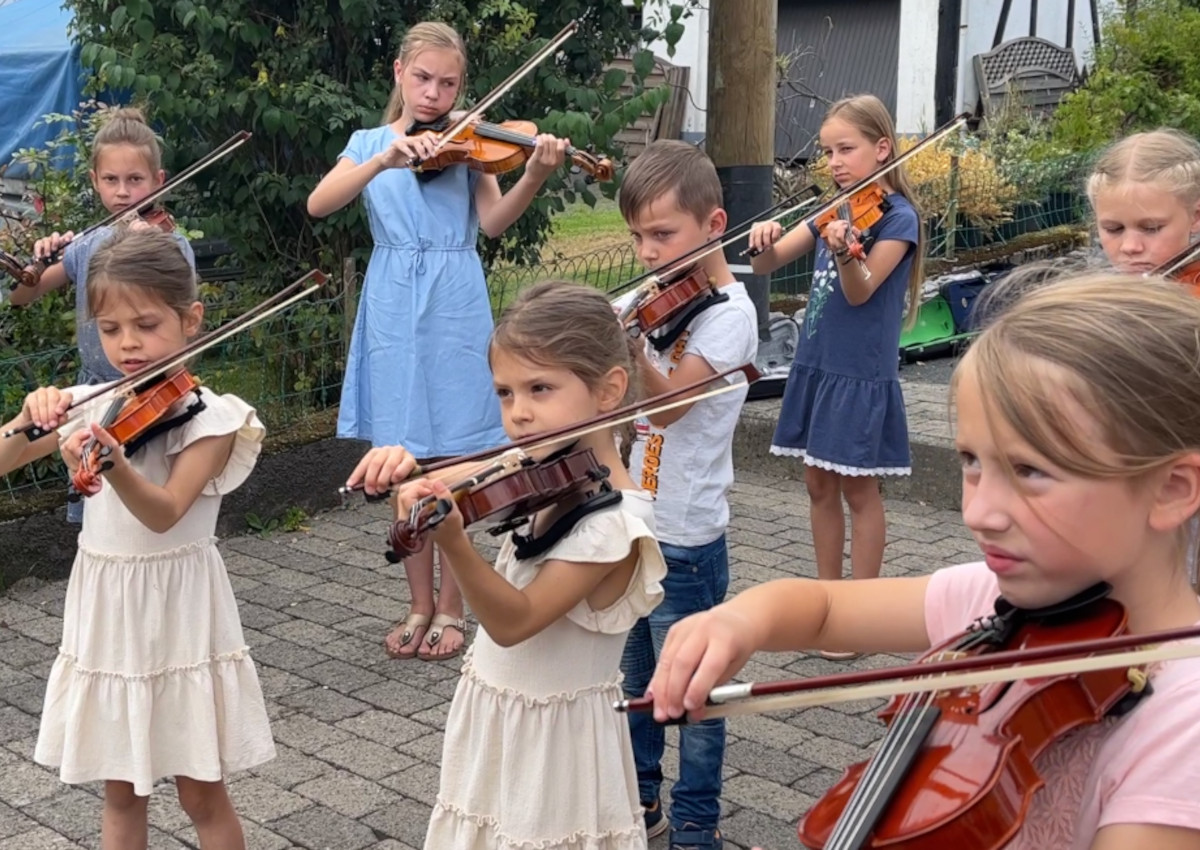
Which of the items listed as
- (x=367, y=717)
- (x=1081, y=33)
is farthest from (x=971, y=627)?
(x=1081, y=33)

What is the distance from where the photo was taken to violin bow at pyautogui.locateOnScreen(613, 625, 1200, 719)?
4.52 ft

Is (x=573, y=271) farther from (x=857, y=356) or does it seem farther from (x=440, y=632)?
(x=440, y=632)

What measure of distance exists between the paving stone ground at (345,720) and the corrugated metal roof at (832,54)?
11878 mm

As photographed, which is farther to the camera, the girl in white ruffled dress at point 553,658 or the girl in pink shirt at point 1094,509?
the girl in white ruffled dress at point 553,658

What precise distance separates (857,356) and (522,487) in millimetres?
2519

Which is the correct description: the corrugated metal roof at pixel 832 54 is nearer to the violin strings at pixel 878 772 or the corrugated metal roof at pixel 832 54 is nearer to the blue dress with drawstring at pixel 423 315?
the blue dress with drawstring at pixel 423 315

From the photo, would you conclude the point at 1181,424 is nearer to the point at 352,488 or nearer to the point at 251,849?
the point at 352,488

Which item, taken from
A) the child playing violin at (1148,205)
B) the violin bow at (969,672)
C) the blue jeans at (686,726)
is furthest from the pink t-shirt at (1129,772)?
the child playing violin at (1148,205)

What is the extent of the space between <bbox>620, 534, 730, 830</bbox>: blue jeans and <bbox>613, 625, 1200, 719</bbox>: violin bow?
5.31 feet

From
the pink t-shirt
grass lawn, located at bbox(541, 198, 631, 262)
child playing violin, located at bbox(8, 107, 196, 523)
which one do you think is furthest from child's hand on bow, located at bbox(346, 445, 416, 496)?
grass lawn, located at bbox(541, 198, 631, 262)

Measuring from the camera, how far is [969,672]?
1445 mm

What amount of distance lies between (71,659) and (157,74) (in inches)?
153

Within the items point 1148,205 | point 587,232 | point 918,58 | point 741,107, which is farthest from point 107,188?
point 918,58

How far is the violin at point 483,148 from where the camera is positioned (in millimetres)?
4582
